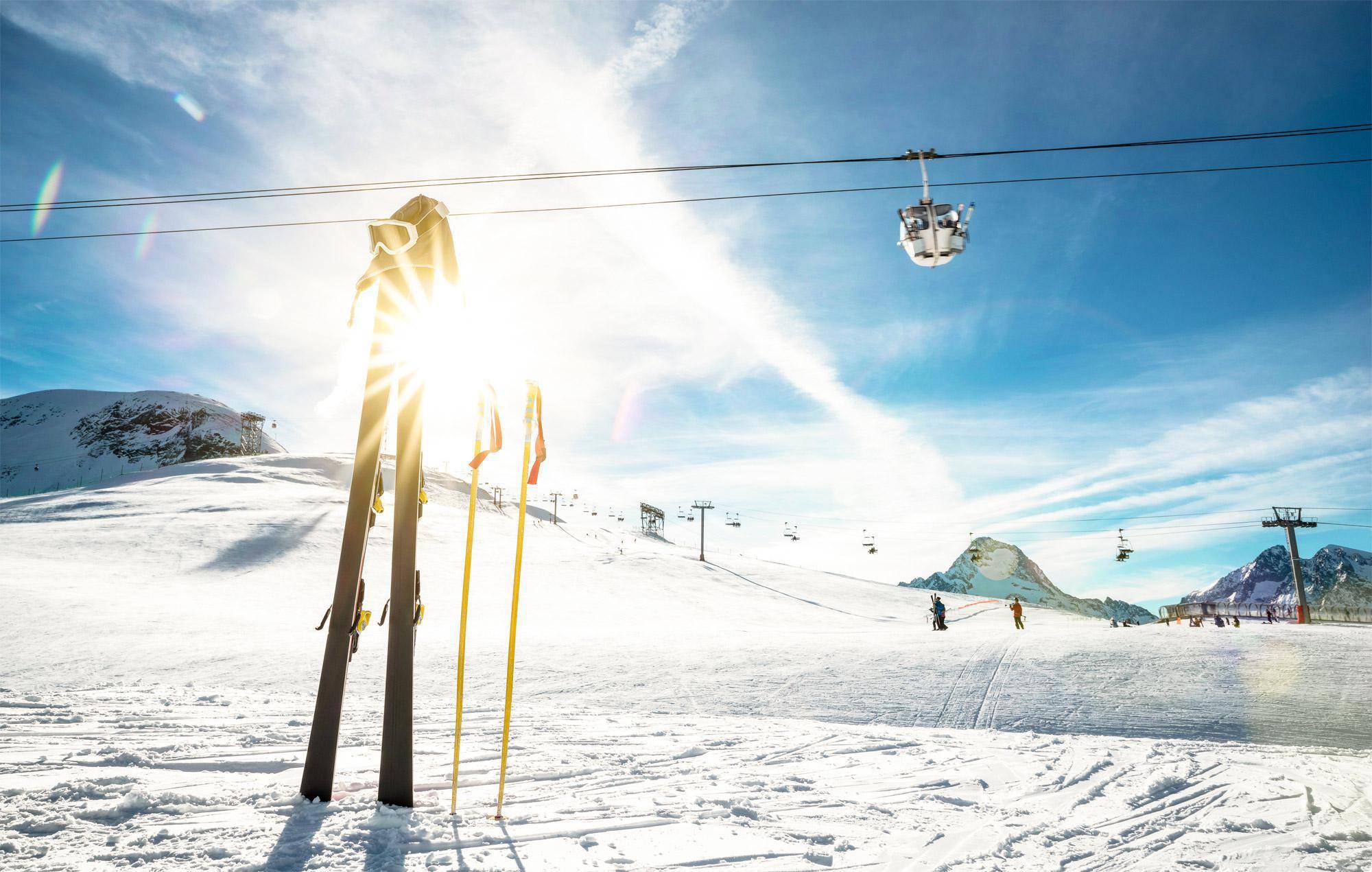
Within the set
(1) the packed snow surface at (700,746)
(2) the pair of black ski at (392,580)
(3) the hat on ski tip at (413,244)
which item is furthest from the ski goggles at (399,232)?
(1) the packed snow surface at (700,746)

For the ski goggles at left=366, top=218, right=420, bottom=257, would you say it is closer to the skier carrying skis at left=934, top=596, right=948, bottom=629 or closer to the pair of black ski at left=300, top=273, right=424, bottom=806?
the pair of black ski at left=300, top=273, right=424, bottom=806

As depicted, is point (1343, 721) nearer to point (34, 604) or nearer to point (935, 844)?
point (935, 844)

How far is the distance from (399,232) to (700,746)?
5760mm

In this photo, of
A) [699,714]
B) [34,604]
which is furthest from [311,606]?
[699,714]

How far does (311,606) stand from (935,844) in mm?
25213

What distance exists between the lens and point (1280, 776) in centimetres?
602

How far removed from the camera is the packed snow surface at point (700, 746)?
402 centimetres

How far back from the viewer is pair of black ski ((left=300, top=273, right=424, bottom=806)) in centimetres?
455

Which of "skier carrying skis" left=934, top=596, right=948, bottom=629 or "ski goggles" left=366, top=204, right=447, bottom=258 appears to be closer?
"ski goggles" left=366, top=204, right=447, bottom=258

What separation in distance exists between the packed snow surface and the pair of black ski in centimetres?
28

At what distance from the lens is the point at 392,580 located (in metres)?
4.53

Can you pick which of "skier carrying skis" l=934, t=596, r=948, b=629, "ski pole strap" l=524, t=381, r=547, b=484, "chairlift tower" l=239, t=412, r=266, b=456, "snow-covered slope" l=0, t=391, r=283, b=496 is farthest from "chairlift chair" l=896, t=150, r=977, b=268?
"snow-covered slope" l=0, t=391, r=283, b=496

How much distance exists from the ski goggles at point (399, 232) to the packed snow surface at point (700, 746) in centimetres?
418

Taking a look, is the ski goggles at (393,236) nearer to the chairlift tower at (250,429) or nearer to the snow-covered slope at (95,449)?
the chairlift tower at (250,429)
